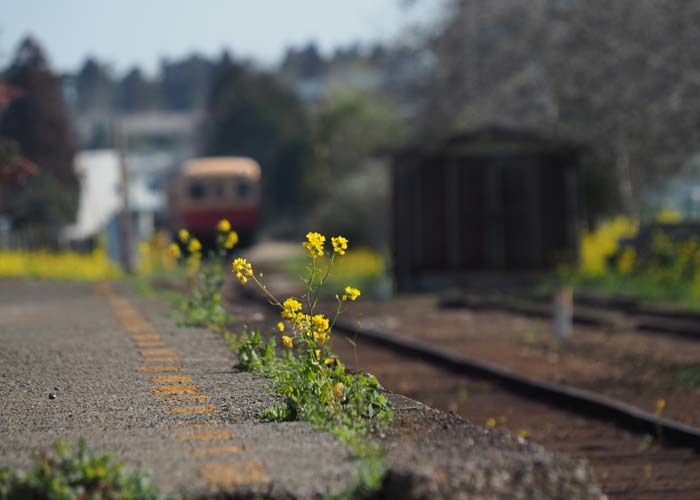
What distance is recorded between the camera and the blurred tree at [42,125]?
171 feet

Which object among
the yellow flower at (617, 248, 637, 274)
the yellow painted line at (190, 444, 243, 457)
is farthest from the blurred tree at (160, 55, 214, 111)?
the yellow painted line at (190, 444, 243, 457)

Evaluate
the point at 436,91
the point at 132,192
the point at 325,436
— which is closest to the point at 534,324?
the point at 325,436

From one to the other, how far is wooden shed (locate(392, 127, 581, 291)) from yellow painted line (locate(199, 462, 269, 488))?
60.5 feet

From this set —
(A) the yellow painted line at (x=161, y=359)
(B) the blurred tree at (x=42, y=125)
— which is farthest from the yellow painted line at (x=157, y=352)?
(B) the blurred tree at (x=42, y=125)

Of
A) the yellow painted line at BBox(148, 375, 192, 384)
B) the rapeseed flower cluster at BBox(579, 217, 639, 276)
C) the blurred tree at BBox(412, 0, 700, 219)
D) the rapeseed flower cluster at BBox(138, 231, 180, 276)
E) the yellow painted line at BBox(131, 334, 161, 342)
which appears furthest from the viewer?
the rapeseed flower cluster at BBox(138, 231, 180, 276)

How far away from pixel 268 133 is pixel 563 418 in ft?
196

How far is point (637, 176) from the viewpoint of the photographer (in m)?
30.5

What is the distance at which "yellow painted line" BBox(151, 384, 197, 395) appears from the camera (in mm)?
5676

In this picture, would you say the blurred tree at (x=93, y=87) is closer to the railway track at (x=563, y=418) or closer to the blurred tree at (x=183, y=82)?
the blurred tree at (x=183, y=82)

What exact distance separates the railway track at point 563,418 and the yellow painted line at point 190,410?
0.72m

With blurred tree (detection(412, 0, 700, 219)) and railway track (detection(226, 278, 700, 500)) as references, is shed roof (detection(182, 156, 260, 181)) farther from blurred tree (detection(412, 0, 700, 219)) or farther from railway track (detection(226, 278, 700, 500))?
railway track (detection(226, 278, 700, 500))

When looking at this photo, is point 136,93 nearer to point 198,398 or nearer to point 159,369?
point 159,369

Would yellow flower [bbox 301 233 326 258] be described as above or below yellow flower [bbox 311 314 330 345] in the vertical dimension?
above

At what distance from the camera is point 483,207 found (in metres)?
22.5
